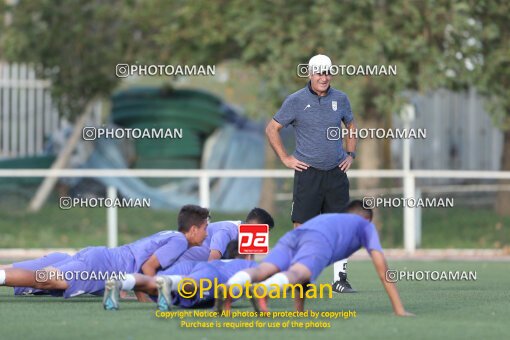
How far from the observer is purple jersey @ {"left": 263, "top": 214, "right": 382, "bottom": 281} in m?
10.7

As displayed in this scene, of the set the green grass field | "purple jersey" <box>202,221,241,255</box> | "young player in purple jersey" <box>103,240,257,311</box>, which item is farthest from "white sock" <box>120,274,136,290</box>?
"purple jersey" <box>202,221,241,255</box>

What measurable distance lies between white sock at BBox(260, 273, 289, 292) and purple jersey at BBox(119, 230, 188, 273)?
1742 mm

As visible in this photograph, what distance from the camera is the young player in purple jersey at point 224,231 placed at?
12.6 metres

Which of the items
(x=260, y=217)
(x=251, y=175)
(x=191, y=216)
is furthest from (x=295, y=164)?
(x=251, y=175)

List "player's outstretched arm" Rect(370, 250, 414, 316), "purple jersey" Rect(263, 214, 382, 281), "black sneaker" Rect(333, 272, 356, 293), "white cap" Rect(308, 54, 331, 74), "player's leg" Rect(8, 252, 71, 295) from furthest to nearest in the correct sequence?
1. "black sneaker" Rect(333, 272, 356, 293)
2. "white cap" Rect(308, 54, 331, 74)
3. "player's leg" Rect(8, 252, 71, 295)
4. "player's outstretched arm" Rect(370, 250, 414, 316)
5. "purple jersey" Rect(263, 214, 382, 281)

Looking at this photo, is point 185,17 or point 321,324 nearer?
point 321,324

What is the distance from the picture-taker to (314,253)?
1069 centimetres

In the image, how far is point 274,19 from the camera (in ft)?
77.3

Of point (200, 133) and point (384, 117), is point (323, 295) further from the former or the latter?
point (200, 133)

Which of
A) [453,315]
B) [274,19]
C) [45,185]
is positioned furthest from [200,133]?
[453,315]

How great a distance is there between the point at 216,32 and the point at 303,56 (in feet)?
5.94

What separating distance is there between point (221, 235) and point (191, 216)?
70 centimetres

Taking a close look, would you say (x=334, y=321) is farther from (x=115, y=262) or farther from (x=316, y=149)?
(x=316, y=149)

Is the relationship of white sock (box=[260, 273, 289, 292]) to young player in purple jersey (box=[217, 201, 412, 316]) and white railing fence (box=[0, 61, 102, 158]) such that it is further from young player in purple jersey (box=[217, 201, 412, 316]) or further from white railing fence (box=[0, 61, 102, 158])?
white railing fence (box=[0, 61, 102, 158])
